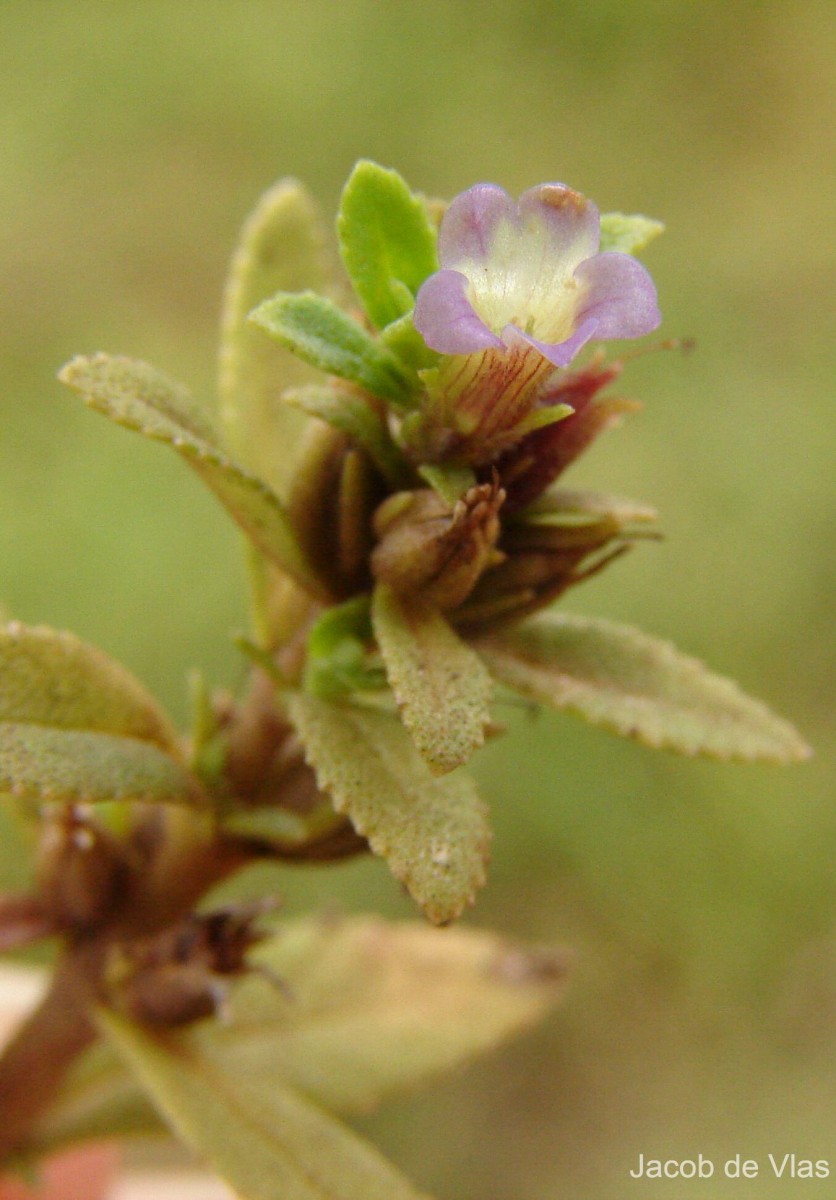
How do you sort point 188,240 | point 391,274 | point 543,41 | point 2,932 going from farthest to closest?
point 543,41
point 188,240
point 2,932
point 391,274

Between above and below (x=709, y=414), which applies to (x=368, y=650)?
below

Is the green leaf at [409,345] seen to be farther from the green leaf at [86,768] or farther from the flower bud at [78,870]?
the flower bud at [78,870]

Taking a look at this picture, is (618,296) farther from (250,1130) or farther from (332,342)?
(250,1130)

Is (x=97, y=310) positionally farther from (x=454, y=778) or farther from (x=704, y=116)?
(x=454, y=778)

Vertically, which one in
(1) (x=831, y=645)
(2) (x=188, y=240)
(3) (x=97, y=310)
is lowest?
(1) (x=831, y=645)

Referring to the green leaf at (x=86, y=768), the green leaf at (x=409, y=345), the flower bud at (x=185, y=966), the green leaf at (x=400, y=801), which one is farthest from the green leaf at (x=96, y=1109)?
the green leaf at (x=409, y=345)

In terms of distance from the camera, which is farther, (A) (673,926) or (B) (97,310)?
(B) (97,310)

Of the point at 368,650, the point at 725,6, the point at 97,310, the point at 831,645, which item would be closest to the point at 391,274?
the point at 368,650

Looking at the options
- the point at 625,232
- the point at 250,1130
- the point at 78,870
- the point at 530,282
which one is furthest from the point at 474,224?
the point at 250,1130

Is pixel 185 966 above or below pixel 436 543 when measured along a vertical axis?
below
